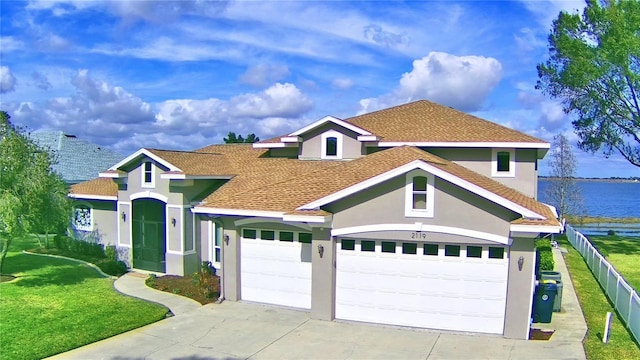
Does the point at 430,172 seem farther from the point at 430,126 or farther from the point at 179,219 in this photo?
the point at 179,219

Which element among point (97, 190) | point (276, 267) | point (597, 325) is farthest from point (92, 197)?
point (597, 325)

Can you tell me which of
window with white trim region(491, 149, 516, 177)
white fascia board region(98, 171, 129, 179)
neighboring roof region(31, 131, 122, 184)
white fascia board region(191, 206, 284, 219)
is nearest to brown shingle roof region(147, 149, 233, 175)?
white fascia board region(98, 171, 129, 179)

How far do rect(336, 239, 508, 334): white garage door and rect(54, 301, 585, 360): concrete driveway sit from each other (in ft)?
1.17

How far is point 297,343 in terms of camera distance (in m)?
11.0

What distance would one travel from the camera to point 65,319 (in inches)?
489

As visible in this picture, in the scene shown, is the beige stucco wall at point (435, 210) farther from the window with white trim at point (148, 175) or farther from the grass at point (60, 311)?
the window with white trim at point (148, 175)

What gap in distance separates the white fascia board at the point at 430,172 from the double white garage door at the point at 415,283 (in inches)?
49.6

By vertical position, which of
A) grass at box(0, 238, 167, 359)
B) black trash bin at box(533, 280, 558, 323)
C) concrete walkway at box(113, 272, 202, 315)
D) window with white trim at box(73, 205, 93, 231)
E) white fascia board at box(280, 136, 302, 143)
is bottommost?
concrete walkway at box(113, 272, 202, 315)

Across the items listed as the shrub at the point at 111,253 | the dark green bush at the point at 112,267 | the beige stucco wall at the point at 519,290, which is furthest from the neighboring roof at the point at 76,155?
the beige stucco wall at the point at 519,290

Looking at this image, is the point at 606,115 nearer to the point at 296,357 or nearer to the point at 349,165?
the point at 349,165

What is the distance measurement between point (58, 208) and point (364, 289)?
1126 centimetres

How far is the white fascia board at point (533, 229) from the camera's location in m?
10.3

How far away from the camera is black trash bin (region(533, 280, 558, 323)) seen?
12312mm

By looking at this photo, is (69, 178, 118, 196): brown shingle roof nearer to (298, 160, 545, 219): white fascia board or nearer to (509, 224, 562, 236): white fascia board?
(298, 160, 545, 219): white fascia board
